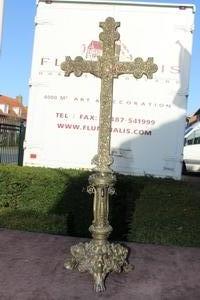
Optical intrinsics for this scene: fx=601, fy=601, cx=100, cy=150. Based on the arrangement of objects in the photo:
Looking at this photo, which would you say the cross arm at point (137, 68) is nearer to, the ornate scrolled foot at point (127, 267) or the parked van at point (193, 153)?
the ornate scrolled foot at point (127, 267)

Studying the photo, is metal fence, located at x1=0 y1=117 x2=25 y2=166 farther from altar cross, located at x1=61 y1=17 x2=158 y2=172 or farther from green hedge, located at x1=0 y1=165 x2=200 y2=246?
altar cross, located at x1=61 y1=17 x2=158 y2=172

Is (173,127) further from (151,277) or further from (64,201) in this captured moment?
(151,277)

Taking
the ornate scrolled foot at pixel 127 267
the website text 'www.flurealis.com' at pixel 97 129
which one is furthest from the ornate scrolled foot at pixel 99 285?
the website text 'www.flurealis.com' at pixel 97 129

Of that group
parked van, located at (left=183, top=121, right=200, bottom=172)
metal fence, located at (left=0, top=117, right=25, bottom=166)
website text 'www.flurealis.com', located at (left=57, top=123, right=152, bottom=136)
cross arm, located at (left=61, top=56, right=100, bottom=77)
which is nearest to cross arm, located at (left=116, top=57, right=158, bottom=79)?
cross arm, located at (left=61, top=56, right=100, bottom=77)

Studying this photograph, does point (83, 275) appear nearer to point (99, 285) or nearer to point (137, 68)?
point (99, 285)

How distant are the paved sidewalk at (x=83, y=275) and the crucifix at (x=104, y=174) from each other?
0.14 metres

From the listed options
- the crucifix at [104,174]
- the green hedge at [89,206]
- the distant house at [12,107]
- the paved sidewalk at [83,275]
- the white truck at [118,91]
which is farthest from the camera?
the distant house at [12,107]

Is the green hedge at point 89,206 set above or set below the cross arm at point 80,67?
below

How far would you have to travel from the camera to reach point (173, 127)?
33.7 feet

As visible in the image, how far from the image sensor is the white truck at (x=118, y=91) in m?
10.2

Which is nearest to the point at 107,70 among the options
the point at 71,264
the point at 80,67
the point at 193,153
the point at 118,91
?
the point at 80,67

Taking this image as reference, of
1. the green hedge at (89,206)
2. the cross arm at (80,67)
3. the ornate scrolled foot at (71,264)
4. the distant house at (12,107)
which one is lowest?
the ornate scrolled foot at (71,264)

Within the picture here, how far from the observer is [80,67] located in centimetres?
A: 565

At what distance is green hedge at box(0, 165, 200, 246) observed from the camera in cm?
752
